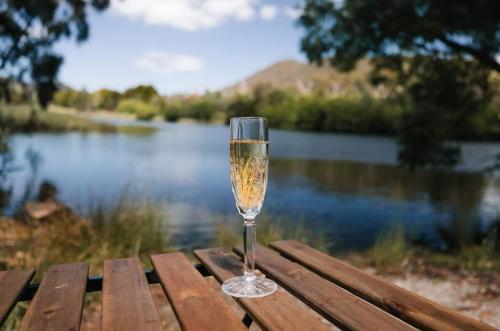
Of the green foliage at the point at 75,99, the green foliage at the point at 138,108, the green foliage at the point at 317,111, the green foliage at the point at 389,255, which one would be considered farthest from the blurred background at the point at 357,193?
the green foliage at the point at 138,108

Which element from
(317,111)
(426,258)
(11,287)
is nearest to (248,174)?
(11,287)

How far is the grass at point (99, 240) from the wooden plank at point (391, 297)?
8.59ft

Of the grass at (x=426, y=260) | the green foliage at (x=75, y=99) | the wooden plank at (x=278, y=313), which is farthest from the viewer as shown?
the green foliage at (x=75, y=99)

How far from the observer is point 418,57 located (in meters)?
7.12

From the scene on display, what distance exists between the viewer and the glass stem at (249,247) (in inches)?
48.6

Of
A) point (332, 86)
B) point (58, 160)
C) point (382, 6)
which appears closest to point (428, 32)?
point (382, 6)

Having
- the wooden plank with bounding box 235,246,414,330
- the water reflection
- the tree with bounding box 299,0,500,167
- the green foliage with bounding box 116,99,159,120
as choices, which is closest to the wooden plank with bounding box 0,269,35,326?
the wooden plank with bounding box 235,246,414,330

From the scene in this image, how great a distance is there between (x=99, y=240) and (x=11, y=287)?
3.56 meters

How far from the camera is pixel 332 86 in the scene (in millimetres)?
75062

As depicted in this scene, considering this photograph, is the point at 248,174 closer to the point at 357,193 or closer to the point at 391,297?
the point at 391,297

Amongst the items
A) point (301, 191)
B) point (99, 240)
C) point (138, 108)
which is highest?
point (138, 108)

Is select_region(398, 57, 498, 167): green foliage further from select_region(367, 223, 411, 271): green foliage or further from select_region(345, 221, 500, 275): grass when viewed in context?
select_region(367, 223, 411, 271): green foliage

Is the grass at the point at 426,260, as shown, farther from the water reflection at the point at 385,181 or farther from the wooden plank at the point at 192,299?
the water reflection at the point at 385,181

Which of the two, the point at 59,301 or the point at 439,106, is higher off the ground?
the point at 439,106
